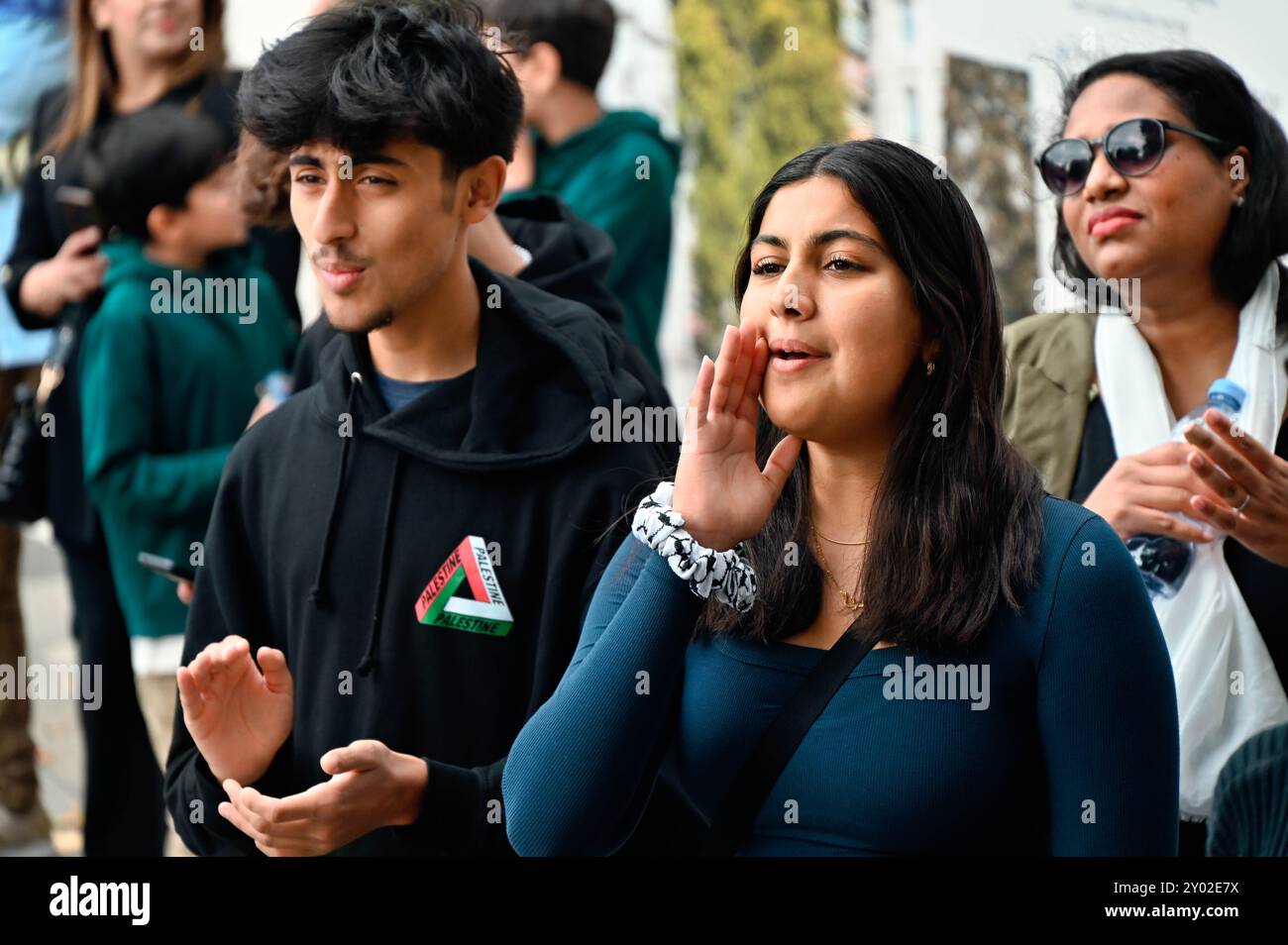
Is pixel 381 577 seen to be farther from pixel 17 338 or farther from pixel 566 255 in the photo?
pixel 17 338

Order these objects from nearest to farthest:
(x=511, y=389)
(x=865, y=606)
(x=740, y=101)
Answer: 1. (x=865, y=606)
2. (x=511, y=389)
3. (x=740, y=101)

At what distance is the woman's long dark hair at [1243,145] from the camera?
3.11m

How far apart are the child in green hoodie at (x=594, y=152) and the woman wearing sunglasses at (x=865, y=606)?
6.11 feet

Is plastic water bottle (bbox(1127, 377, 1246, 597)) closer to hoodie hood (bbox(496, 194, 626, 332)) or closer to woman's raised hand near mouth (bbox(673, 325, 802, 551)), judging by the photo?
woman's raised hand near mouth (bbox(673, 325, 802, 551))

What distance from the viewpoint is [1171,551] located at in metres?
2.94

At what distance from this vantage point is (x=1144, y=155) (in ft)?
10.1

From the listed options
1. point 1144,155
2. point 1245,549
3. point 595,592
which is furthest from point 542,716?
point 1144,155

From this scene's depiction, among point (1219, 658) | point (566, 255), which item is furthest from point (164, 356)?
point (1219, 658)

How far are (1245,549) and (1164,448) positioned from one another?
0.27m

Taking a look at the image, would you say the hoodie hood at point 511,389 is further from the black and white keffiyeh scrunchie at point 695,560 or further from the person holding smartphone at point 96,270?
the person holding smartphone at point 96,270

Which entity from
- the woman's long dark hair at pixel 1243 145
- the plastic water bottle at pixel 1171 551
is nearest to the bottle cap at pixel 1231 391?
the plastic water bottle at pixel 1171 551

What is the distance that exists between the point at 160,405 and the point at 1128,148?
7.73 feet
